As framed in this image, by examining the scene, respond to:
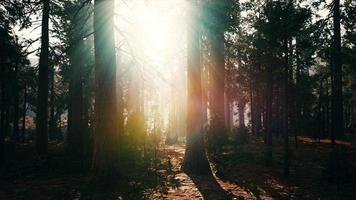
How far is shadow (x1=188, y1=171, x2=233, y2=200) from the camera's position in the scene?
34.8 feet

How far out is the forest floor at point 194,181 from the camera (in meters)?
A: 10.8

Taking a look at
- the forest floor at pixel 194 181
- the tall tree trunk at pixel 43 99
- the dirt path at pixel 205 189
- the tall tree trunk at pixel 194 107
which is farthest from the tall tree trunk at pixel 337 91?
the tall tree trunk at pixel 43 99

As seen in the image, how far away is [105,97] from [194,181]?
4122 millimetres

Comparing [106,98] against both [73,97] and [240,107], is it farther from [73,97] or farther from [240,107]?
[240,107]

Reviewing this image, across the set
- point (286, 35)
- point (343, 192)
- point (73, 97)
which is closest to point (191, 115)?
point (286, 35)

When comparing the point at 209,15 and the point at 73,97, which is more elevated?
the point at 209,15

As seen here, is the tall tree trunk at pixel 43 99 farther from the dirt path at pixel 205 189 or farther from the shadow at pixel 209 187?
the shadow at pixel 209 187

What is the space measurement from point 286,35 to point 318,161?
6443 mm

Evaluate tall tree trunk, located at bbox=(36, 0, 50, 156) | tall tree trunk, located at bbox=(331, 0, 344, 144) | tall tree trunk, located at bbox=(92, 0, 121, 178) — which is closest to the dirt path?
tall tree trunk, located at bbox=(92, 0, 121, 178)

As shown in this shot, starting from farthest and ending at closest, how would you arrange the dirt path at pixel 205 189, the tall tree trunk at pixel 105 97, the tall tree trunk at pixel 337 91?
the tall tree trunk at pixel 337 91
the tall tree trunk at pixel 105 97
the dirt path at pixel 205 189

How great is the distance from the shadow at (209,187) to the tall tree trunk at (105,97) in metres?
2.81

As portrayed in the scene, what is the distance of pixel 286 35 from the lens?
1406 cm

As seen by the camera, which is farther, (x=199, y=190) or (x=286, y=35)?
(x=286, y=35)

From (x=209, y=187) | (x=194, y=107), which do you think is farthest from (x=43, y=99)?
(x=209, y=187)
